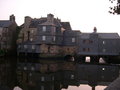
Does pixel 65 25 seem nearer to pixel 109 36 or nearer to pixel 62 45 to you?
pixel 62 45

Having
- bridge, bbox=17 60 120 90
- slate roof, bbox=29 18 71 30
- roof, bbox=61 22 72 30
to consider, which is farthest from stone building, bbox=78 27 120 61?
bridge, bbox=17 60 120 90

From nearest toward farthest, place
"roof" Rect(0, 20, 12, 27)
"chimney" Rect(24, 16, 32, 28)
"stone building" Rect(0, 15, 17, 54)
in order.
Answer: "stone building" Rect(0, 15, 17, 54), "chimney" Rect(24, 16, 32, 28), "roof" Rect(0, 20, 12, 27)

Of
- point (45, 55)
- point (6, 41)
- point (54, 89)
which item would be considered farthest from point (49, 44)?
point (54, 89)

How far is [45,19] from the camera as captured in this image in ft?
261

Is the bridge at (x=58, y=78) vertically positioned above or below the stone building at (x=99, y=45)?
below

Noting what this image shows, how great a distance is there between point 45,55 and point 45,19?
44.8ft

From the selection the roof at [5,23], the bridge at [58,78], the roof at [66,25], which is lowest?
the bridge at [58,78]

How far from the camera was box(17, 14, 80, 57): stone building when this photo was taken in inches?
2894

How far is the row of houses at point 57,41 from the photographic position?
72.8m

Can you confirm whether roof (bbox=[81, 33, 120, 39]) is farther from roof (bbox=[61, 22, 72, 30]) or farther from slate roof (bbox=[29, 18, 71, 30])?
slate roof (bbox=[29, 18, 71, 30])

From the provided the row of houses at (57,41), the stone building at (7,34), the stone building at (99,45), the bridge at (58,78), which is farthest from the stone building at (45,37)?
the bridge at (58,78)

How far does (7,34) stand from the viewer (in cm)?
8162

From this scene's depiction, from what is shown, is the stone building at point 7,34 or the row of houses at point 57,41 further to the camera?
the stone building at point 7,34

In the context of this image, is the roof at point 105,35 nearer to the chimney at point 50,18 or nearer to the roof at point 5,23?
the chimney at point 50,18
